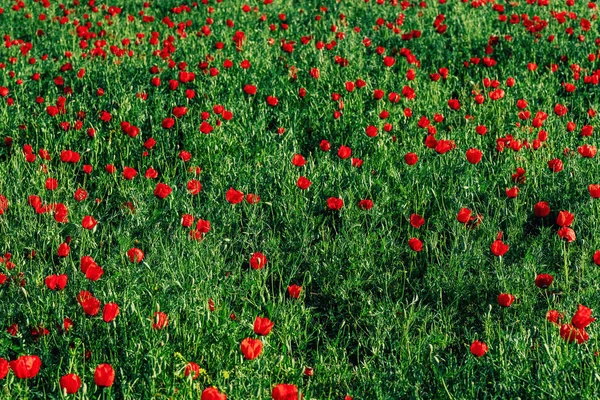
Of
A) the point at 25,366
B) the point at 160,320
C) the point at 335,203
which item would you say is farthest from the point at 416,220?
the point at 25,366

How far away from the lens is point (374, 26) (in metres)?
6.48

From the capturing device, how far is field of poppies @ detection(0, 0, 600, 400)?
250cm

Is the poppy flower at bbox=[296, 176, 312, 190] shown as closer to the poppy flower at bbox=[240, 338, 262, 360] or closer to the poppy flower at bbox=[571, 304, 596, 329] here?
the poppy flower at bbox=[240, 338, 262, 360]

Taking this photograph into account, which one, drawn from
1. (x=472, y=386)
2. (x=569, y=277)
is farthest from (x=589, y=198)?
(x=472, y=386)

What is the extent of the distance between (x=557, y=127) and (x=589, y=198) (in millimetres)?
928

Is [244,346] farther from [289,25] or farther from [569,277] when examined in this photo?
[289,25]

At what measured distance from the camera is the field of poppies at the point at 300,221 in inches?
98.5

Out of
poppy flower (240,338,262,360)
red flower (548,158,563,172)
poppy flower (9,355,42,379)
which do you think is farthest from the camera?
red flower (548,158,563,172)

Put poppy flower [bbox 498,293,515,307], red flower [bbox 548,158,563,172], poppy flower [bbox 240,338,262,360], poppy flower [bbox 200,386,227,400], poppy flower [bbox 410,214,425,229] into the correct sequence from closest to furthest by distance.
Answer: poppy flower [bbox 200,386,227,400], poppy flower [bbox 240,338,262,360], poppy flower [bbox 498,293,515,307], poppy flower [bbox 410,214,425,229], red flower [bbox 548,158,563,172]

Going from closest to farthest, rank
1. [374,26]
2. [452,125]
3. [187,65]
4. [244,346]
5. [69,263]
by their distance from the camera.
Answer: [244,346] → [69,263] → [452,125] → [187,65] → [374,26]

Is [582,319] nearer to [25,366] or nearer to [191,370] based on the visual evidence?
[191,370]

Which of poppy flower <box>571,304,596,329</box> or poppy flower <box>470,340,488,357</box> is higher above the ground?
poppy flower <box>571,304,596,329</box>

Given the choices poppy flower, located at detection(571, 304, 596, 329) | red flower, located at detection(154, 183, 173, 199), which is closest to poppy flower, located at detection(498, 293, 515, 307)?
poppy flower, located at detection(571, 304, 596, 329)

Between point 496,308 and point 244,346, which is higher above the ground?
point 244,346
